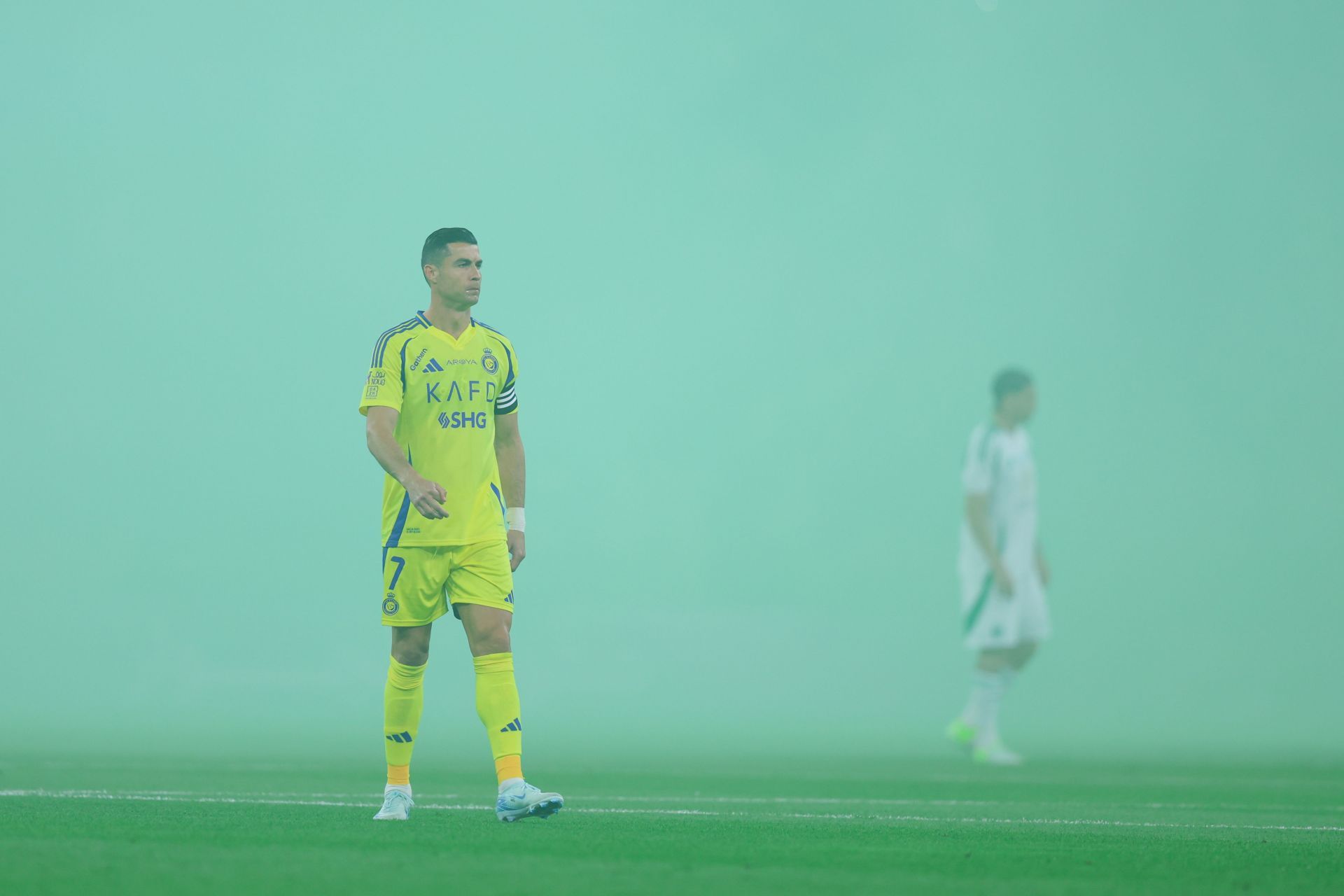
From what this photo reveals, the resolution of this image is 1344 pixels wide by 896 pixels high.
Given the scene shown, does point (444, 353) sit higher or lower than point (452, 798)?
higher

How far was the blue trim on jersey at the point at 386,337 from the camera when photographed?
16.7ft

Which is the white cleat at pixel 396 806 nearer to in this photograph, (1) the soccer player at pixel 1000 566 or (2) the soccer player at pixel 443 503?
(2) the soccer player at pixel 443 503

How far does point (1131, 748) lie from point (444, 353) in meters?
9.76

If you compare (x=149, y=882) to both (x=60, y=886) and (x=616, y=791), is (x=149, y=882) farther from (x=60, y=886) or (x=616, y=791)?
(x=616, y=791)

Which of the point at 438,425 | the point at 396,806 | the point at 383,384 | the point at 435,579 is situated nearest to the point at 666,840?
the point at 396,806

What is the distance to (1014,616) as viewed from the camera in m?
10.9

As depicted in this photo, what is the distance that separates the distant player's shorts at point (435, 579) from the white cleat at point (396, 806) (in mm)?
549

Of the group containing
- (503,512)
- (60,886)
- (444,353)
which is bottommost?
(60,886)

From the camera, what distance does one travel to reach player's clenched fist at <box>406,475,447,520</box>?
4805 millimetres

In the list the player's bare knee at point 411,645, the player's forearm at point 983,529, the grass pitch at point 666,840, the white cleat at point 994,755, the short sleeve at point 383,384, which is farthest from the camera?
the player's forearm at point 983,529

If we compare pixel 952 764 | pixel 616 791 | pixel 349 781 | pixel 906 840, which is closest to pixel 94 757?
pixel 349 781

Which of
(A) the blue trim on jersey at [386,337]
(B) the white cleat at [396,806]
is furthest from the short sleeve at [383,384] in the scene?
(B) the white cleat at [396,806]

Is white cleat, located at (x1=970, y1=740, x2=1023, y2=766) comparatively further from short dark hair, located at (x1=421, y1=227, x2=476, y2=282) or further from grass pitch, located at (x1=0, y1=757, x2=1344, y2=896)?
short dark hair, located at (x1=421, y1=227, x2=476, y2=282)

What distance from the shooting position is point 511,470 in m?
5.50
